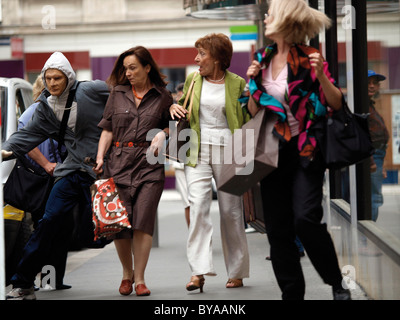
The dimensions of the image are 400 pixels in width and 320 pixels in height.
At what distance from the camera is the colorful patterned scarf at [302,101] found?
4898 millimetres

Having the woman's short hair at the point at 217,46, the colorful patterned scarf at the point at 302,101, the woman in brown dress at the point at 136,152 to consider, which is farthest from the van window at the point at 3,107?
the colorful patterned scarf at the point at 302,101

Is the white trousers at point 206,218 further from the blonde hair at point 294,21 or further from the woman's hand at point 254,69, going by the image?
the blonde hair at point 294,21

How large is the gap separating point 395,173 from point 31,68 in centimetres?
2057

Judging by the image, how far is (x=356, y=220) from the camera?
6.58m

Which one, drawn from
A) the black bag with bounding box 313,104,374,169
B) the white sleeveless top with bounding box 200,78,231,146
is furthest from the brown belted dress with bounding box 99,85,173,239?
the black bag with bounding box 313,104,374,169

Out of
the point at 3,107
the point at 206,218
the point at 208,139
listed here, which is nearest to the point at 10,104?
the point at 3,107

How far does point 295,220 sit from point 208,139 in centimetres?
173

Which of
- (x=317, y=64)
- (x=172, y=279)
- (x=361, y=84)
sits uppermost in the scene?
(x=317, y=64)

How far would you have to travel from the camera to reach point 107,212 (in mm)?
6215

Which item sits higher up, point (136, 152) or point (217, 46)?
point (217, 46)

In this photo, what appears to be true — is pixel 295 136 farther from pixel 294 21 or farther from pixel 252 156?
pixel 294 21

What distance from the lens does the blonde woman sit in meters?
4.86

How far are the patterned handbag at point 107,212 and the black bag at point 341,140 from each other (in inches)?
73.7
